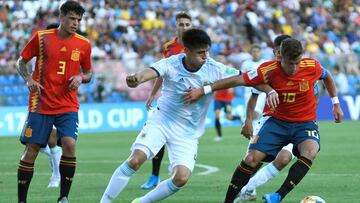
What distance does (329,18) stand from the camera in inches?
1593

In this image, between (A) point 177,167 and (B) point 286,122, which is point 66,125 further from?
(B) point 286,122

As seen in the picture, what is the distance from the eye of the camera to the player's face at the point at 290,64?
1037 cm

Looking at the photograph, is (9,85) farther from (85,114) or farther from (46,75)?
(46,75)

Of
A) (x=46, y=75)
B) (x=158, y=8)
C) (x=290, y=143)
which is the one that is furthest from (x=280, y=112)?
(x=158, y=8)

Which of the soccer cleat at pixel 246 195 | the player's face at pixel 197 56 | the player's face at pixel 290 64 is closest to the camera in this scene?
the player's face at pixel 197 56

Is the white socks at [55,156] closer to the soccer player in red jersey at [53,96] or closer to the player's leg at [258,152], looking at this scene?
the soccer player in red jersey at [53,96]

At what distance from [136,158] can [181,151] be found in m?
0.52

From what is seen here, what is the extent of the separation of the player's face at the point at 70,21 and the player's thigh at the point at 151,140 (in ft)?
5.17

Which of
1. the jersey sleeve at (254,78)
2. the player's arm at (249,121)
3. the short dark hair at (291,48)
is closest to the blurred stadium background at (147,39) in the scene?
the player's arm at (249,121)

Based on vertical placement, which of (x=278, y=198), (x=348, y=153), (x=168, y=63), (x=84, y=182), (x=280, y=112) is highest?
(x=168, y=63)

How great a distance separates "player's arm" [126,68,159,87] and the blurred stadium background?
9.96 metres

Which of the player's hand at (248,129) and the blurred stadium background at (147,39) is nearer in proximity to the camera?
the player's hand at (248,129)

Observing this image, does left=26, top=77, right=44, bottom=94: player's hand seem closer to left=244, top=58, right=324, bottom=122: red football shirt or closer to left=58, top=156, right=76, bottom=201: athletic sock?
left=58, top=156, right=76, bottom=201: athletic sock

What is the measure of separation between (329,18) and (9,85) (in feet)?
58.0
